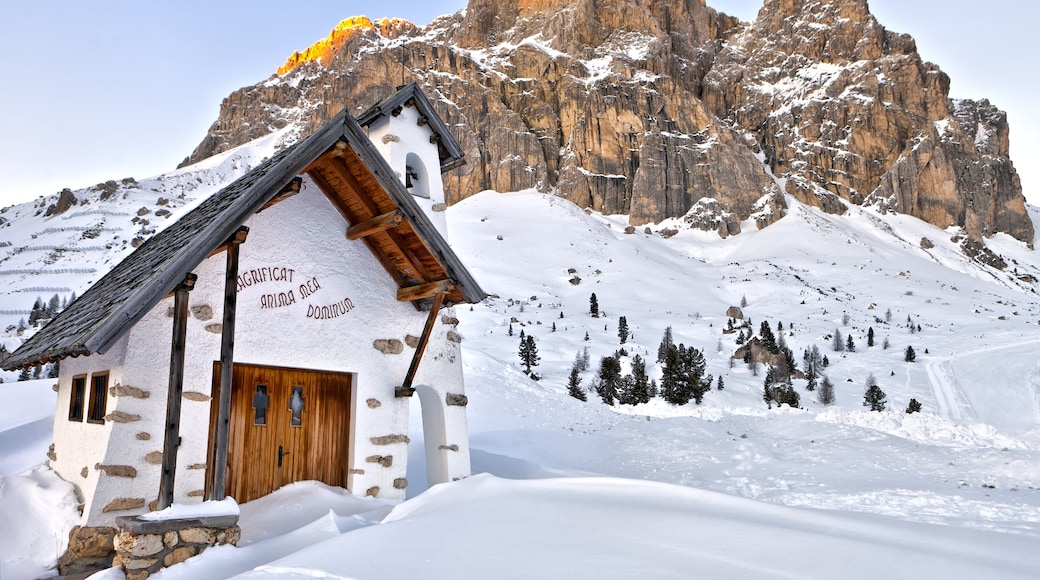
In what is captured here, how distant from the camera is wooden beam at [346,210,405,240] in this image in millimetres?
9312

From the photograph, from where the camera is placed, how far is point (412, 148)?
12.3m

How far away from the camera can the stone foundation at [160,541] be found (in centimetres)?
615

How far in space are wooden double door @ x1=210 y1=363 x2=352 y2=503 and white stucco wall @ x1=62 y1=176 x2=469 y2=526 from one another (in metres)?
0.25

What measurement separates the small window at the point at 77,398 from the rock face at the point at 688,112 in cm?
9323

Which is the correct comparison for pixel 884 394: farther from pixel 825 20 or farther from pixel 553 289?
pixel 825 20

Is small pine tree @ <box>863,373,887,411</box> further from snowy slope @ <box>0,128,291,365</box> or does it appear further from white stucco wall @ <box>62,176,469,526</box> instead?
snowy slope @ <box>0,128,291,365</box>

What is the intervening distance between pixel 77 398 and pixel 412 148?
6.50 meters

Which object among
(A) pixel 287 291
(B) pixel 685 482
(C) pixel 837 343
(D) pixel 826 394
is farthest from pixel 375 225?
(C) pixel 837 343

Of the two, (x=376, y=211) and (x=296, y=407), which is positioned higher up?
(x=376, y=211)

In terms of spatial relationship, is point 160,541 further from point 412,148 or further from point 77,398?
point 412,148

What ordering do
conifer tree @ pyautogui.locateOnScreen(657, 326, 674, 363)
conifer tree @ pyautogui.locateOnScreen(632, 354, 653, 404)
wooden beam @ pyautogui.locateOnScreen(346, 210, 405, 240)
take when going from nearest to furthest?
wooden beam @ pyautogui.locateOnScreen(346, 210, 405, 240) → conifer tree @ pyautogui.locateOnScreen(632, 354, 653, 404) → conifer tree @ pyautogui.locateOnScreen(657, 326, 674, 363)

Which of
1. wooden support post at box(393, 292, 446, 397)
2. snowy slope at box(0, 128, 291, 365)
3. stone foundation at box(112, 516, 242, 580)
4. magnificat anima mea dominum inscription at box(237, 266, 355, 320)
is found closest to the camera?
stone foundation at box(112, 516, 242, 580)

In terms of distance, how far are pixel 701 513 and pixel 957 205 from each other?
4652 inches

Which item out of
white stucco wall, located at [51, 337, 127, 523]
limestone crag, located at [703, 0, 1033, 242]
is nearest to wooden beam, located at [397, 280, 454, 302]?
white stucco wall, located at [51, 337, 127, 523]
